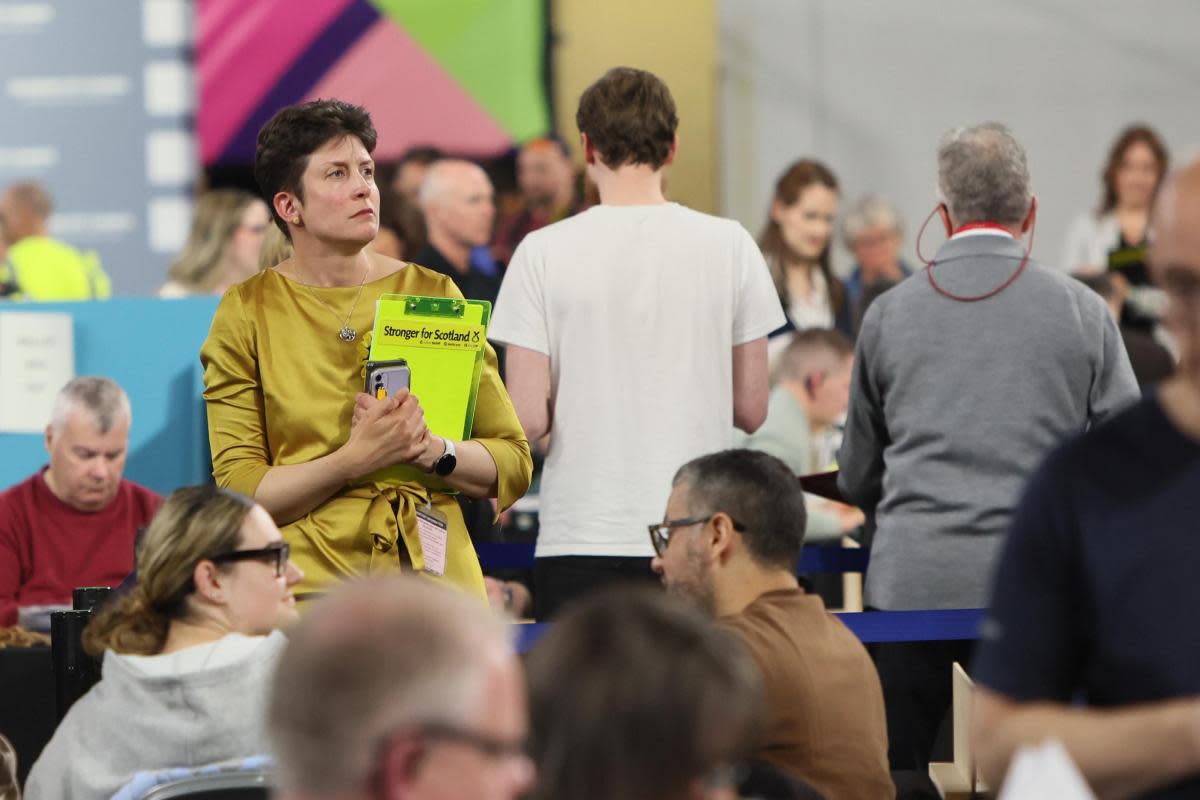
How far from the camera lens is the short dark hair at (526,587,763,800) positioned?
1.59 m

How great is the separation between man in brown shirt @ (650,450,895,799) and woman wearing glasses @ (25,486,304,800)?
683 millimetres

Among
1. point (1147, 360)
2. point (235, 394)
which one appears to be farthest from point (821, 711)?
point (1147, 360)

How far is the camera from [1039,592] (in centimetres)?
179

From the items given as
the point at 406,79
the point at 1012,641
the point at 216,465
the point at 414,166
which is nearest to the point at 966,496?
the point at 216,465

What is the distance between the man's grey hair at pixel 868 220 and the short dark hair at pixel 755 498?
205 inches

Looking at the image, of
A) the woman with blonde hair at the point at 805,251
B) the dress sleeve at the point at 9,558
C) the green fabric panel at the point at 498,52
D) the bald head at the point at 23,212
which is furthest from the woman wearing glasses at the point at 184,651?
the green fabric panel at the point at 498,52

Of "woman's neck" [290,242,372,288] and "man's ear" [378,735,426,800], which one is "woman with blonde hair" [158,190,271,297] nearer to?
"woman's neck" [290,242,372,288]

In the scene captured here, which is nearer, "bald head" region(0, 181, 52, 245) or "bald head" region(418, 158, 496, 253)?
"bald head" region(418, 158, 496, 253)

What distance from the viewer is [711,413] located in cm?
383

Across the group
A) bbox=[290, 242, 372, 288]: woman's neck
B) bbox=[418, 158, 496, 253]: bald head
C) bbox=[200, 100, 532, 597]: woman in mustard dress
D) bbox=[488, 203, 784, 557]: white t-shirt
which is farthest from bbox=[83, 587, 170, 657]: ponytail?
bbox=[418, 158, 496, 253]: bald head

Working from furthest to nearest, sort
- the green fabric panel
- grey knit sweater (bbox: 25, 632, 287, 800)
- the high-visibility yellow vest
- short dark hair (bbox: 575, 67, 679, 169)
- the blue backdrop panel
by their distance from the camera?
1. the green fabric panel
2. the high-visibility yellow vest
3. the blue backdrop panel
4. short dark hair (bbox: 575, 67, 679, 169)
5. grey knit sweater (bbox: 25, 632, 287, 800)

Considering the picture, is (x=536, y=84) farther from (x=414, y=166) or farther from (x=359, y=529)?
(x=359, y=529)

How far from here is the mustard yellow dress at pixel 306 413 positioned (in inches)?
125

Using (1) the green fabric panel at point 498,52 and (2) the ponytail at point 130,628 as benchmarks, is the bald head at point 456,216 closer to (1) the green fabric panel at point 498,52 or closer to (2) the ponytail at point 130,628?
(2) the ponytail at point 130,628
